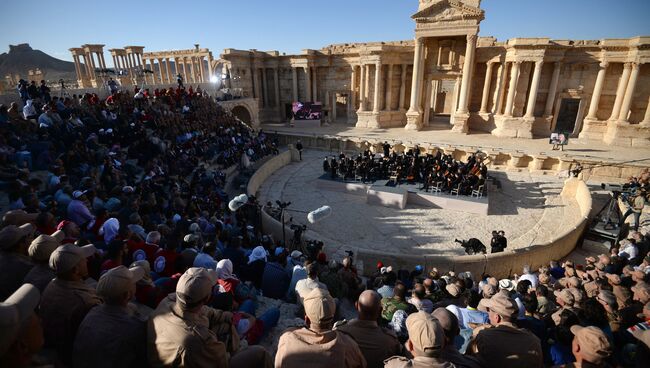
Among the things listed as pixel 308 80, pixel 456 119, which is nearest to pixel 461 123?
pixel 456 119

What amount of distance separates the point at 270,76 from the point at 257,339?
33032 mm

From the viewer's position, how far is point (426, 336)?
101 inches

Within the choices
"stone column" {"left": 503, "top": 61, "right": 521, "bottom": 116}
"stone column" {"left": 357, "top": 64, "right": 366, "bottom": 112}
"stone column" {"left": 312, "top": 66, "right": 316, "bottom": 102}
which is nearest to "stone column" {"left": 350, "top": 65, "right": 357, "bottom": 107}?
"stone column" {"left": 357, "top": 64, "right": 366, "bottom": 112}

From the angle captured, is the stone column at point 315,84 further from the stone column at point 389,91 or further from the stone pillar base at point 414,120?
the stone pillar base at point 414,120

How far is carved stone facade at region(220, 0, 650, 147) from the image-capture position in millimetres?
22562

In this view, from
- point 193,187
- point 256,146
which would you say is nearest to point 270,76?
point 256,146

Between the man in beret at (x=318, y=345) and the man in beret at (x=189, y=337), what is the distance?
0.24 metres

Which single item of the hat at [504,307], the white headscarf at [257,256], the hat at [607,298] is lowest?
the white headscarf at [257,256]

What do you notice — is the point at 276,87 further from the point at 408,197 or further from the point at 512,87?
the point at 408,197

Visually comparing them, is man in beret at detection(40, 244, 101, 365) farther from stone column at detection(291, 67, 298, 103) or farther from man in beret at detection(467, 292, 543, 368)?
stone column at detection(291, 67, 298, 103)

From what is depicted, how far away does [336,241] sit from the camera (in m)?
12.1

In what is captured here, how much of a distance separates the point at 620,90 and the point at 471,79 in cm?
961

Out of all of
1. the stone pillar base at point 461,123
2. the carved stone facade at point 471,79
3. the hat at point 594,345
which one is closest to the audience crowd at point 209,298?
the hat at point 594,345

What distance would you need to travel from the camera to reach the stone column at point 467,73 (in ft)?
79.8
